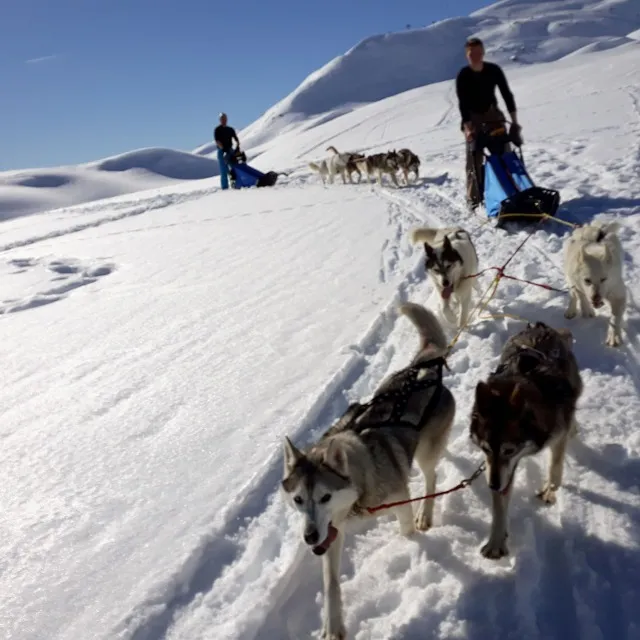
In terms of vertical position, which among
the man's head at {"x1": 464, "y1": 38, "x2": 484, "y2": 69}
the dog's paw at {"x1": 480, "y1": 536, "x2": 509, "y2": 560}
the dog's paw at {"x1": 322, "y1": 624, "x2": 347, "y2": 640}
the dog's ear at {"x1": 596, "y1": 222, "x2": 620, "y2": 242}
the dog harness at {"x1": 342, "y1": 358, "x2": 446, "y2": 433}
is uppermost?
the man's head at {"x1": 464, "y1": 38, "x2": 484, "y2": 69}

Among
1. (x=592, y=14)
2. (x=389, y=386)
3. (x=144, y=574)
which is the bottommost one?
(x=144, y=574)

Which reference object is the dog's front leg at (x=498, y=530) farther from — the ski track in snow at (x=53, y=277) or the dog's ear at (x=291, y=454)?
the ski track in snow at (x=53, y=277)

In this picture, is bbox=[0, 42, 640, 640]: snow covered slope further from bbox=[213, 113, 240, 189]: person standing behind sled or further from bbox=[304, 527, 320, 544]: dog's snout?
bbox=[213, 113, 240, 189]: person standing behind sled

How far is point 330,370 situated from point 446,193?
6.18 m

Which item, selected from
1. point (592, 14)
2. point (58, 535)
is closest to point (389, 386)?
point (58, 535)

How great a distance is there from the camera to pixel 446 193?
9164 millimetres

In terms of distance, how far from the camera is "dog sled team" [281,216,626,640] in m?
1.92

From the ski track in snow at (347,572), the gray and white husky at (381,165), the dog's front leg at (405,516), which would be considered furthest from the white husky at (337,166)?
the dog's front leg at (405,516)

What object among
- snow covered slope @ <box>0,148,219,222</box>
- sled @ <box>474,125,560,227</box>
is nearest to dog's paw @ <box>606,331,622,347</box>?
sled @ <box>474,125,560,227</box>

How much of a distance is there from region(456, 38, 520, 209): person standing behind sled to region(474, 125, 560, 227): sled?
0.13 m

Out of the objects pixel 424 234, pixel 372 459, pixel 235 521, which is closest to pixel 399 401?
pixel 372 459

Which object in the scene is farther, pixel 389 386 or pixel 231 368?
pixel 231 368

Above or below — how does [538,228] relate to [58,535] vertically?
above

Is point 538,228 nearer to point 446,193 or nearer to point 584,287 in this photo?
point 584,287
